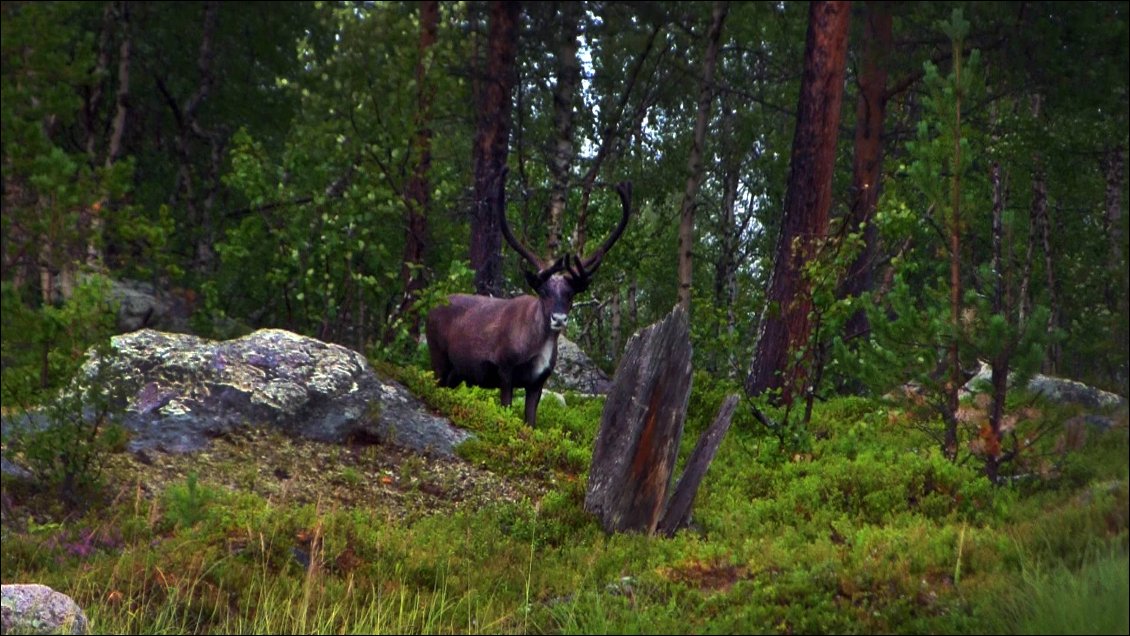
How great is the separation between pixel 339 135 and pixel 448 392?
4110 millimetres

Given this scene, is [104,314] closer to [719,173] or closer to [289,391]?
[289,391]

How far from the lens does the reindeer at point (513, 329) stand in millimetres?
12336

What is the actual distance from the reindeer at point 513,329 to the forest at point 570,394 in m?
0.24

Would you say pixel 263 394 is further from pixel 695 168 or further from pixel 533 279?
pixel 695 168

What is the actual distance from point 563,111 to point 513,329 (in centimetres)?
832

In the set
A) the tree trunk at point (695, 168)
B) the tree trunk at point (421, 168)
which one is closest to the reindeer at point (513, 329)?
the tree trunk at point (421, 168)

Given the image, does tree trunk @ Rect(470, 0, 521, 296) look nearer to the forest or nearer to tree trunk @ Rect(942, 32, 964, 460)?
the forest

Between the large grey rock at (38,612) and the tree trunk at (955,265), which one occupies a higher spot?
the tree trunk at (955,265)

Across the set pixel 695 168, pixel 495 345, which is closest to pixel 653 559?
pixel 495 345

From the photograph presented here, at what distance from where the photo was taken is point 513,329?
42.1ft

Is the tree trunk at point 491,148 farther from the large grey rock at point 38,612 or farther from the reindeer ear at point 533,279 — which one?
the large grey rock at point 38,612

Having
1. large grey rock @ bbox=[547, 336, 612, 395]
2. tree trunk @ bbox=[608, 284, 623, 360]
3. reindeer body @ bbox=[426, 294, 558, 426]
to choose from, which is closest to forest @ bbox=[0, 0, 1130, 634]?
reindeer body @ bbox=[426, 294, 558, 426]

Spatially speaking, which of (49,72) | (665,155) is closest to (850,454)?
(49,72)

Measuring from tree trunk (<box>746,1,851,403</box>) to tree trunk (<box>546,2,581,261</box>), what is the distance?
172 inches
